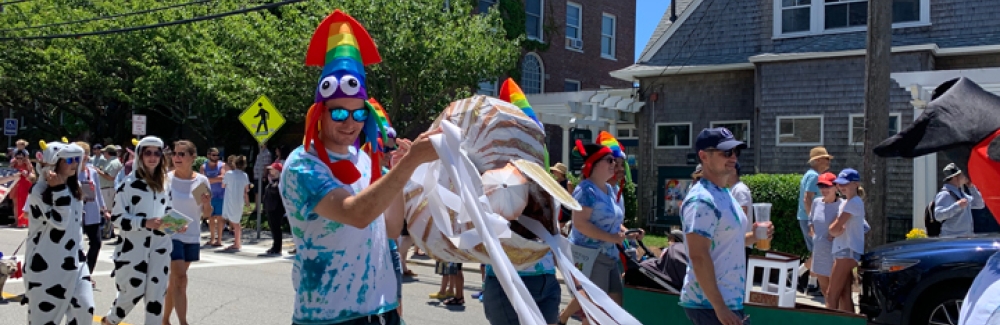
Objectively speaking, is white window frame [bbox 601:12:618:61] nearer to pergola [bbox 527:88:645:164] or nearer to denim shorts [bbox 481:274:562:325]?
pergola [bbox 527:88:645:164]

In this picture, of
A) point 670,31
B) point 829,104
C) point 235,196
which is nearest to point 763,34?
point 670,31

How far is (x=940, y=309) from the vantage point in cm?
687

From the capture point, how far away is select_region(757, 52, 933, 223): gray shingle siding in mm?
15680

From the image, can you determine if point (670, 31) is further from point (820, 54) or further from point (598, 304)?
point (598, 304)

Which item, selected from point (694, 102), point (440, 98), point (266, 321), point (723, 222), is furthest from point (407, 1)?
point (723, 222)

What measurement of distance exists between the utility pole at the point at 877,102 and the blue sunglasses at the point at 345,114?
8181 millimetres

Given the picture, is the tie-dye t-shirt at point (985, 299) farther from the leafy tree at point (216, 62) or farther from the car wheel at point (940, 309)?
the leafy tree at point (216, 62)

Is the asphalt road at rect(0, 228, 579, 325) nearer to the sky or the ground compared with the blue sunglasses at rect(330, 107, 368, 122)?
nearer to the ground

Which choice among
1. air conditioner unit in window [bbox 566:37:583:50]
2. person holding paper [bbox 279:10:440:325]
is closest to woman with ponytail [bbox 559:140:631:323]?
person holding paper [bbox 279:10:440:325]

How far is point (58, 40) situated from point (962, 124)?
29827 millimetres

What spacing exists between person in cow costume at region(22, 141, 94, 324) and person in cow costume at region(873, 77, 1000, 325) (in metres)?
5.59

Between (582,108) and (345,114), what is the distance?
14.5m

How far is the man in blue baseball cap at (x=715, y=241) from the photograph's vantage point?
4109 mm

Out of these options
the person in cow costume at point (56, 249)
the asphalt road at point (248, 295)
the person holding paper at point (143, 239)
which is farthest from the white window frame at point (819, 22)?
the person in cow costume at point (56, 249)
